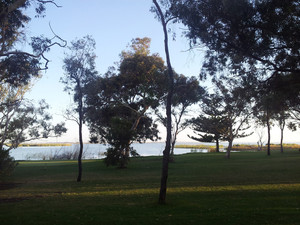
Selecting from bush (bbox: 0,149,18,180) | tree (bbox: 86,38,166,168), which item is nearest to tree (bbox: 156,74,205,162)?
tree (bbox: 86,38,166,168)

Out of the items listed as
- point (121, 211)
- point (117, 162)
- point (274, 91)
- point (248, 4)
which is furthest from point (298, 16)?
point (117, 162)

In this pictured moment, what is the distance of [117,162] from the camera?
80.4 ft

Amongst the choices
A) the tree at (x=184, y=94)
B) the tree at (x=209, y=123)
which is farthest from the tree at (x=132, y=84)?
the tree at (x=209, y=123)

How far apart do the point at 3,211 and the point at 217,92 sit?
18.3 metres

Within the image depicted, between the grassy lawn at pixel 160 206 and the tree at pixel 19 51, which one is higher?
the tree at pixel 19 51

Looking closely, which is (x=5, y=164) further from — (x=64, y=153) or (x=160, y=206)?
(x=64, y=153)

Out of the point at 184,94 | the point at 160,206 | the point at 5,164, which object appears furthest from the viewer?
the point at 184,94

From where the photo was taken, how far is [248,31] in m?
11.9

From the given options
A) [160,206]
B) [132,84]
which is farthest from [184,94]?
[160,206]

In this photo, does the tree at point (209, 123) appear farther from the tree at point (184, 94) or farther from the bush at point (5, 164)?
the bush at point (5, 164)

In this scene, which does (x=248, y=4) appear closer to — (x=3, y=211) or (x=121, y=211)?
(x=121, y=211)

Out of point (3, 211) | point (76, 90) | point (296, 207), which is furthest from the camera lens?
point (76, 90)

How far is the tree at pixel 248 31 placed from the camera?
36.5ft

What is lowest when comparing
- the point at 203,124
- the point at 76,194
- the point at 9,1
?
the point at 76,194
